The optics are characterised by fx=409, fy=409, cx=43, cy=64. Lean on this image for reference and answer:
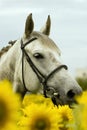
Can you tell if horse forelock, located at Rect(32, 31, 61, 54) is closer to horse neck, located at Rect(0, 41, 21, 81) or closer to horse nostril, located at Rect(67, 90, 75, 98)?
horse neck, located at Rect(0, 41, 21, 81)

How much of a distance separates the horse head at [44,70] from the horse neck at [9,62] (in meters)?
0.10

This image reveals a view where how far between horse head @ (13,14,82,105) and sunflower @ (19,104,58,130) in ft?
14.2

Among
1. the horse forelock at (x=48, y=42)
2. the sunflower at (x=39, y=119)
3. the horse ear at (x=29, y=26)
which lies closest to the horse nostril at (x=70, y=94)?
A: the horse forelock at (x=48, y=42)

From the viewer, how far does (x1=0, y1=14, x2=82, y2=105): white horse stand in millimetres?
5591

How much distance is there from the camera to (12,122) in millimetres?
830

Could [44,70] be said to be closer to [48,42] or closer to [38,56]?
[38,56]

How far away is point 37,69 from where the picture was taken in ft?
19.8

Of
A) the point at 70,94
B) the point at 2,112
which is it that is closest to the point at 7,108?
the point at 2,112

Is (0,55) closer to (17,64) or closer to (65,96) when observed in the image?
(17,64)

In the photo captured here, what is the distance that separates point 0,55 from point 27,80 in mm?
717

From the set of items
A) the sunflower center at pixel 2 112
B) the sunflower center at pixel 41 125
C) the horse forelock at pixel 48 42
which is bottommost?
the horse forelock at pixel 48 42

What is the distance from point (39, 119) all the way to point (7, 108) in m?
0.16

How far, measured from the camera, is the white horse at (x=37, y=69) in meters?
5.59

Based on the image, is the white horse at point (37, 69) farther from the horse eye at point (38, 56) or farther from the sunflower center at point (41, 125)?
the sunflower center at point (41, 125)
